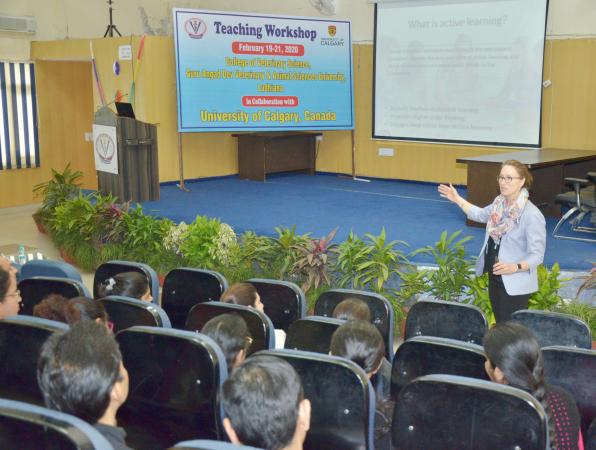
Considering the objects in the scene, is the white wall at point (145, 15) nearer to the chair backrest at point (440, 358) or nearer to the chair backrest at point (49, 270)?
the chair backrest at point (49, 270)

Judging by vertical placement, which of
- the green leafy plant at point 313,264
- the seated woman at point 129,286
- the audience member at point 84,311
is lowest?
the green leafy plant at point 313,264

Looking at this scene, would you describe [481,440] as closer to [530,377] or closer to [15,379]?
[530,377]

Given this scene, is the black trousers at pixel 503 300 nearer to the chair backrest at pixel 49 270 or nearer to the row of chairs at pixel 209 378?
the row of chairs at pixel 209 378

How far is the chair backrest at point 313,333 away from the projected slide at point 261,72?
6.45m

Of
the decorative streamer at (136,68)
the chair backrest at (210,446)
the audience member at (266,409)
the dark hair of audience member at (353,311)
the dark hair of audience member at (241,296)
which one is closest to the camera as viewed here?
the chair backrest at (210,446)

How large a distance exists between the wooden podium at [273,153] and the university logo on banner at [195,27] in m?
1.78

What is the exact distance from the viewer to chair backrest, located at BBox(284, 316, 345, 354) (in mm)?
2946

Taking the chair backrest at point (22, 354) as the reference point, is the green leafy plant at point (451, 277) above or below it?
below

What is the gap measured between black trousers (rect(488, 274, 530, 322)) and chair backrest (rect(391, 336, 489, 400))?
153cm

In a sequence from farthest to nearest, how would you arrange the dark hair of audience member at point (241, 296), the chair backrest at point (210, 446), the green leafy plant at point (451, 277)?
1. the green leafy plant at point (451, 277)
2. the dark hair of audience member at point (241, 296)
3. the chair backrest at point (210, 446)

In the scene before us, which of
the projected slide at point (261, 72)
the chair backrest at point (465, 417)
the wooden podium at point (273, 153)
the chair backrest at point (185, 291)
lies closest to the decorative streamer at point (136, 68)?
the projected slide at point (261, 72)

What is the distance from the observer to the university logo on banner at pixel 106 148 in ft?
26.2

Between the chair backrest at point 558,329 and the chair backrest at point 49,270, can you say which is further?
the chair backrest at point 49,270

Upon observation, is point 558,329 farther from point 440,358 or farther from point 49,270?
point 49,270
